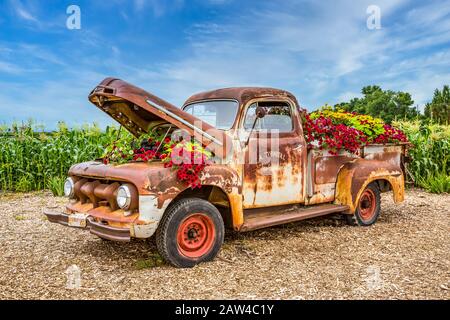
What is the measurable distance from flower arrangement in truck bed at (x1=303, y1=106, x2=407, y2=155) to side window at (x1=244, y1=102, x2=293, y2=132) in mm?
486

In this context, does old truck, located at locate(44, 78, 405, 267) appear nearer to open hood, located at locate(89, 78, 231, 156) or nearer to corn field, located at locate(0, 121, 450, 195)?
open hood, located at locate(89, 78, 231, 156)

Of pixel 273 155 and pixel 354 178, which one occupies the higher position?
pixel 273 155

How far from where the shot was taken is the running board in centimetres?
570

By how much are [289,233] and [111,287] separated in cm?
310

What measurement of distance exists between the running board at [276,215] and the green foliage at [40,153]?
667 cm

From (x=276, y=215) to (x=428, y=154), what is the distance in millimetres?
7843

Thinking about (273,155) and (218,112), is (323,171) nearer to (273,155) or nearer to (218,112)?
(273,155)

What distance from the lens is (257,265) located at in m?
5.31

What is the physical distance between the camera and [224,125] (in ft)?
19.3

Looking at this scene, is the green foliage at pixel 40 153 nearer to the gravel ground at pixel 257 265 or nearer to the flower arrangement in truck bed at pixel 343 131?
the gravel ground at pixel 257 265

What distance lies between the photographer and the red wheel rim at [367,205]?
7574 mm

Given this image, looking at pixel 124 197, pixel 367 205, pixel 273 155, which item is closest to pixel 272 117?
pixel 273 155

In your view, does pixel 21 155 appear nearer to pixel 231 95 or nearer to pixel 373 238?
pixel 231 95

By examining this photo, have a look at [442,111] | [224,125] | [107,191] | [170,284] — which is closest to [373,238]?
[224,125]
